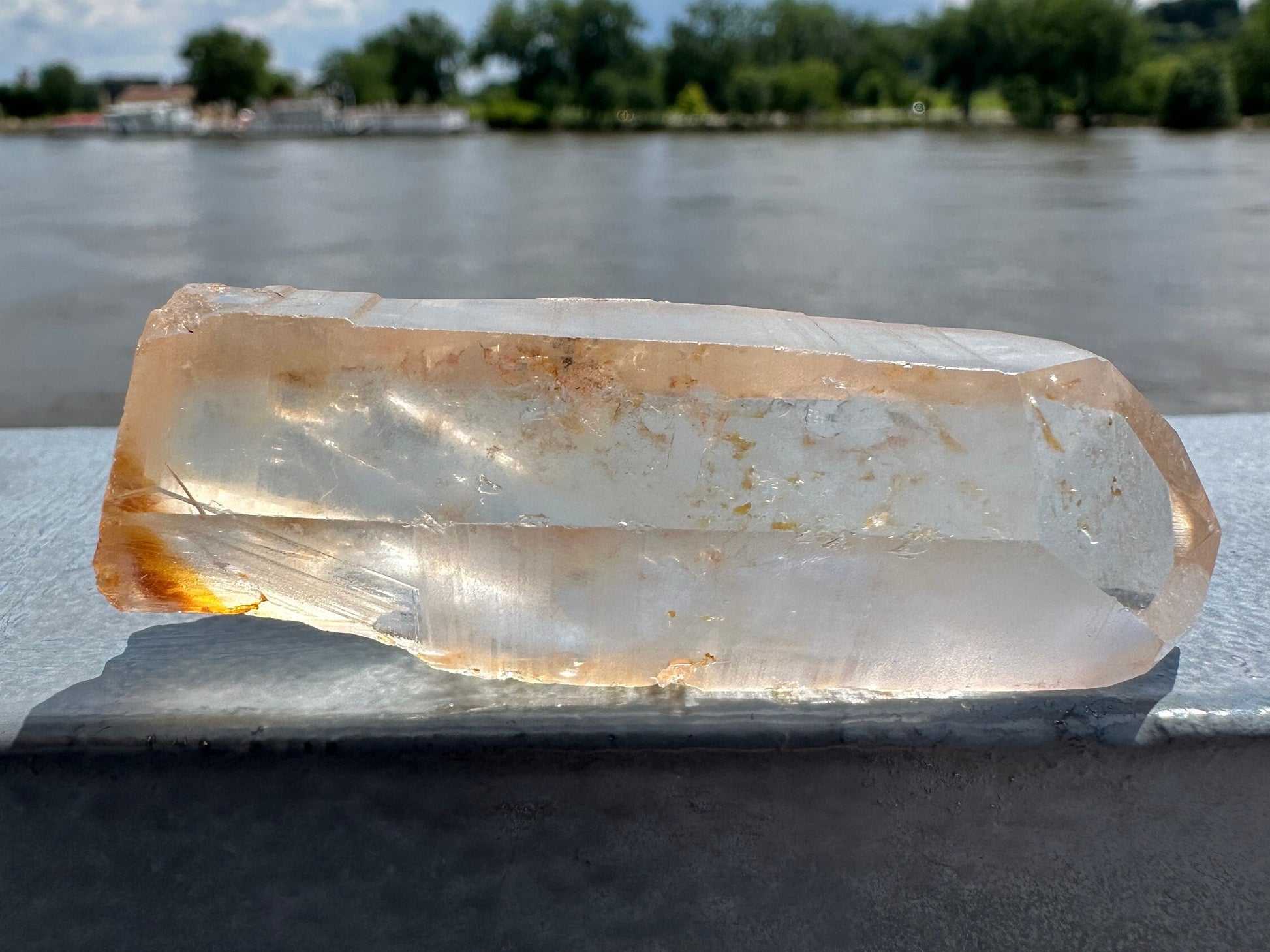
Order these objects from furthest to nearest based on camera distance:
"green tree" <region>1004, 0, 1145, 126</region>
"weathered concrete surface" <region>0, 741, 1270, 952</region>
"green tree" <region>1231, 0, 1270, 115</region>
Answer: "green tree" <region>1004, 0, 1145, 126</region> → "green tree" <region>1231, 0, 1270, 115</region> → "weathered concrete surface" <region>0, 741, 1270, 952</region>

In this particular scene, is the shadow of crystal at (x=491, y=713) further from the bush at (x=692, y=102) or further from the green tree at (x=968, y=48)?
the bush at (x=692, y=102)

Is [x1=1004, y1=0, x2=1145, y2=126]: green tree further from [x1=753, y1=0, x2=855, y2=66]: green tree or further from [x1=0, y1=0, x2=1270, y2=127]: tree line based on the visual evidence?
[x1=753, y1=0, x2=855, y2=66]: green tree

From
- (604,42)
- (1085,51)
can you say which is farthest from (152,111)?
(1085,51)

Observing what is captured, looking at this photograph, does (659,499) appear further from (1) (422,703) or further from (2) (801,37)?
Result: (2) (801,37)

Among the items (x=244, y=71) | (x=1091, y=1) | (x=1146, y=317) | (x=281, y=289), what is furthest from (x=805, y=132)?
(x=281, y=289)

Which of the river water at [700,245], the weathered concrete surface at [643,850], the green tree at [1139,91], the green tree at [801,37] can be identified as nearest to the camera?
the weathered concrete surface at [643,850]

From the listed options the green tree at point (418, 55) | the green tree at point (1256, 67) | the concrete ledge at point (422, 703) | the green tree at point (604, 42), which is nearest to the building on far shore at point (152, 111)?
the green tree at point (418, 55)

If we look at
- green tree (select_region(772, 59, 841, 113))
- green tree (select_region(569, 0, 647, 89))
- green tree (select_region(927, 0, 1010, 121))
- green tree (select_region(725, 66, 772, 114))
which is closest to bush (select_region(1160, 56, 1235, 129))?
green tree (select_region(927, 0, 1010, 121))
